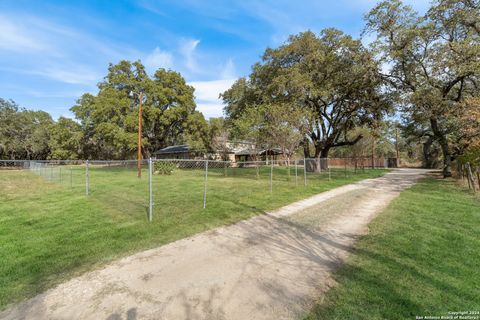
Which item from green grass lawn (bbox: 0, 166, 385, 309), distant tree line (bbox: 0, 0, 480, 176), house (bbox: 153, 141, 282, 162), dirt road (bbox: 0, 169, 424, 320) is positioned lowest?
dirt road (bbox: 0, 169, 424, 320)

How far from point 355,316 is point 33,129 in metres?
53.9

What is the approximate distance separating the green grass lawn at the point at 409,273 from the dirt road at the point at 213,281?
28cm

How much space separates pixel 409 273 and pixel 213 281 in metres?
2.59

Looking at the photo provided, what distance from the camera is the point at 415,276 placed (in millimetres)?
3195

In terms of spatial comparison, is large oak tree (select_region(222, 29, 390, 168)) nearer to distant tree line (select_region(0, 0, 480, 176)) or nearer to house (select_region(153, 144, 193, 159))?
distant tree line (select_region(0, 0, 480, 176))

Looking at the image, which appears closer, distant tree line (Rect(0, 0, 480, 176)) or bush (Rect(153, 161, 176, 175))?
distant tree line (Rect(0, 0, 480, 176))

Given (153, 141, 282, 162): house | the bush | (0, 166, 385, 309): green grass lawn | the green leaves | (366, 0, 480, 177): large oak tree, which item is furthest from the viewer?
(153, 141, 282, 162): house

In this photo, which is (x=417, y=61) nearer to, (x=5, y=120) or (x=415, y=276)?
(x=415, y=276)

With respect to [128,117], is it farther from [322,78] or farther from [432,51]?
[432,51]

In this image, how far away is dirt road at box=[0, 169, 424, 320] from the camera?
8.45 ft

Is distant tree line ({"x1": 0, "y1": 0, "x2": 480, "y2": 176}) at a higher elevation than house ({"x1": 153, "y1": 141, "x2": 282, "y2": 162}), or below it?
higher

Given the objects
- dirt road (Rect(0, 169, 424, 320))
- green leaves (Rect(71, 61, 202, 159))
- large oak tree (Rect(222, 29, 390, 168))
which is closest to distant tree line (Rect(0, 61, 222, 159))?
green leaves (Rect(71, 61, 202, 159))

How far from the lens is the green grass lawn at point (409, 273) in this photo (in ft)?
8.44

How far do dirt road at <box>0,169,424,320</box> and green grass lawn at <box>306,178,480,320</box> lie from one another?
280mm
